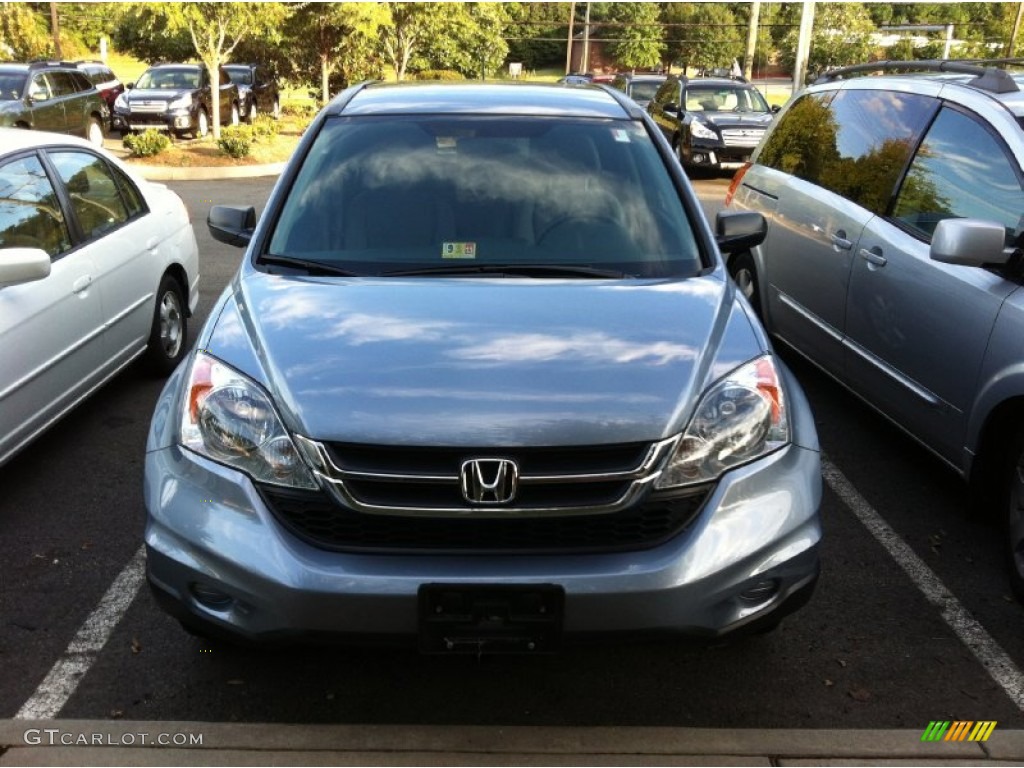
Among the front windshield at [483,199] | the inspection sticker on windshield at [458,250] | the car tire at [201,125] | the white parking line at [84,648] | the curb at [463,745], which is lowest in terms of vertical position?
the car tire at [201,125]

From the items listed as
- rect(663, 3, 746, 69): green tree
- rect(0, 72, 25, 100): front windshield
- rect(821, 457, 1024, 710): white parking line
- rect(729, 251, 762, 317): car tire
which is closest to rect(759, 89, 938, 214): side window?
rect(729, 251, 762, 317): car tire

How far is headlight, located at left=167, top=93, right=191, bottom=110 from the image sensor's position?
2247 centimetres

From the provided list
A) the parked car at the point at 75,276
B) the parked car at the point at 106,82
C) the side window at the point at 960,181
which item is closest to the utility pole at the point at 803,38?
the parked car at the point at 106,82

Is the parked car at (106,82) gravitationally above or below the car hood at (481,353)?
below

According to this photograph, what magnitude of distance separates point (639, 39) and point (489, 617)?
238ft

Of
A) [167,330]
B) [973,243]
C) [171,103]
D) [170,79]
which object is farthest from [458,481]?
[170,79]

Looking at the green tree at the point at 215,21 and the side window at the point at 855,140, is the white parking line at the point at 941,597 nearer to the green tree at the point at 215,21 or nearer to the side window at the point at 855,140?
the side window at the point at 855,140

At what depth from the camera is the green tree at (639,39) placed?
70812mm

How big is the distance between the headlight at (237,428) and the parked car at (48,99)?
15506 mm

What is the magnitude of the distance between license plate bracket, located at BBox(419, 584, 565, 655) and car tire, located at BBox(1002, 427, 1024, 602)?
6.98 ft

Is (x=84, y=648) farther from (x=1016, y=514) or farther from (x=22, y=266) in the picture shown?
(x=1016, y=514)

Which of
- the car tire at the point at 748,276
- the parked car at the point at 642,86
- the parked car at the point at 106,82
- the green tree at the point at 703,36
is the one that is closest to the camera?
the car tire at the point at 748,276

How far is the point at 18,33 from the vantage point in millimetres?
39875

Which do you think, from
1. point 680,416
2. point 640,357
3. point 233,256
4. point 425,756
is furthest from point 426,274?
point 233,256
